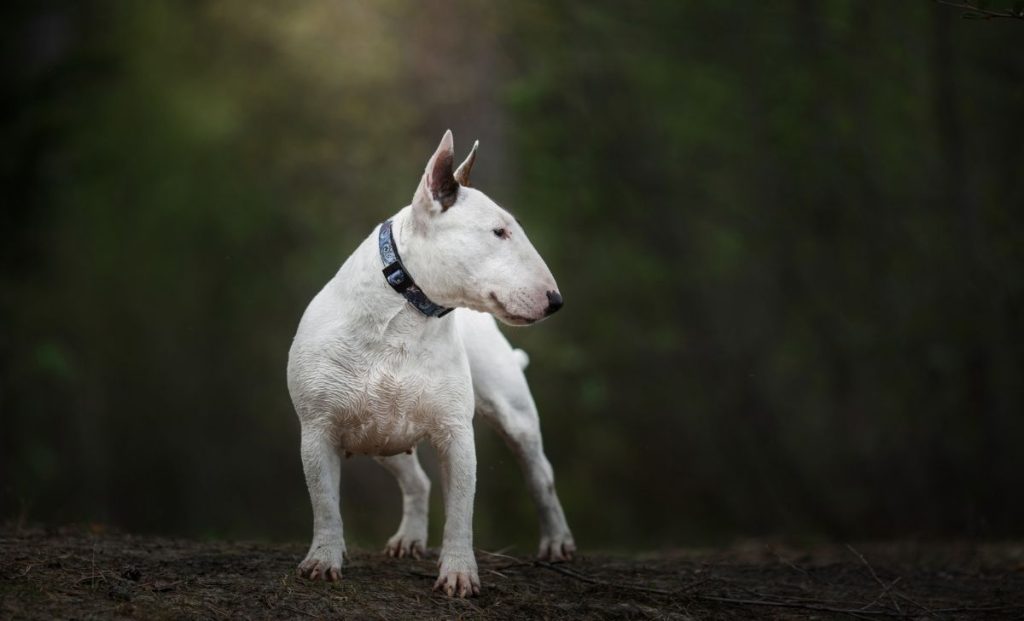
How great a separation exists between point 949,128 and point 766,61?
275 centimetres

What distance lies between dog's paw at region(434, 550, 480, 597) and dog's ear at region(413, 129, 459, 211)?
1.50m

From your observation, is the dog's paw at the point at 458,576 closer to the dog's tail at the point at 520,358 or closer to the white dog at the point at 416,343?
the white dog at the point at 416,343

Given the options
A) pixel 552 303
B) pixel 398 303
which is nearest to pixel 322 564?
pixel 398 303

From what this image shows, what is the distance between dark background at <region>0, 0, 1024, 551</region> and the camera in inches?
545

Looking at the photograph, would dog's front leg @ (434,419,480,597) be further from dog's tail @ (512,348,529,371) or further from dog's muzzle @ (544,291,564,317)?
dog's tail @ (512,348,529,371)

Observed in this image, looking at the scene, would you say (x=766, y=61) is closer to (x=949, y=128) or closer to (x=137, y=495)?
(x=949, y=128)

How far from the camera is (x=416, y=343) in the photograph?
5363 millimetres

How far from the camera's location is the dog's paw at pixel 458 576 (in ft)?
17.3

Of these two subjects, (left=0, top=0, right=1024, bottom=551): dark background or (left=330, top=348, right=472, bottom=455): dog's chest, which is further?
(left=0, top=0, right=1024, bottom=551): dark background

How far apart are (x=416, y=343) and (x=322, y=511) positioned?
0.83m

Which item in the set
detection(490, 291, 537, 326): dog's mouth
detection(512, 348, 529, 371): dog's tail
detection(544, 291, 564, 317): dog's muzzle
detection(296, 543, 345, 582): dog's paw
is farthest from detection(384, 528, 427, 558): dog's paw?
detection(544, 291, 564, 317): dog's muzzle

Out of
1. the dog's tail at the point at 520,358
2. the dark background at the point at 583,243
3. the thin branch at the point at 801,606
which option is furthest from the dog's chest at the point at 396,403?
the dark background at the point at 583,243

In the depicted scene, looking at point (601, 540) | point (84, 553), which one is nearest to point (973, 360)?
point (601, 540)

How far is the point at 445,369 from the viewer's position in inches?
214
